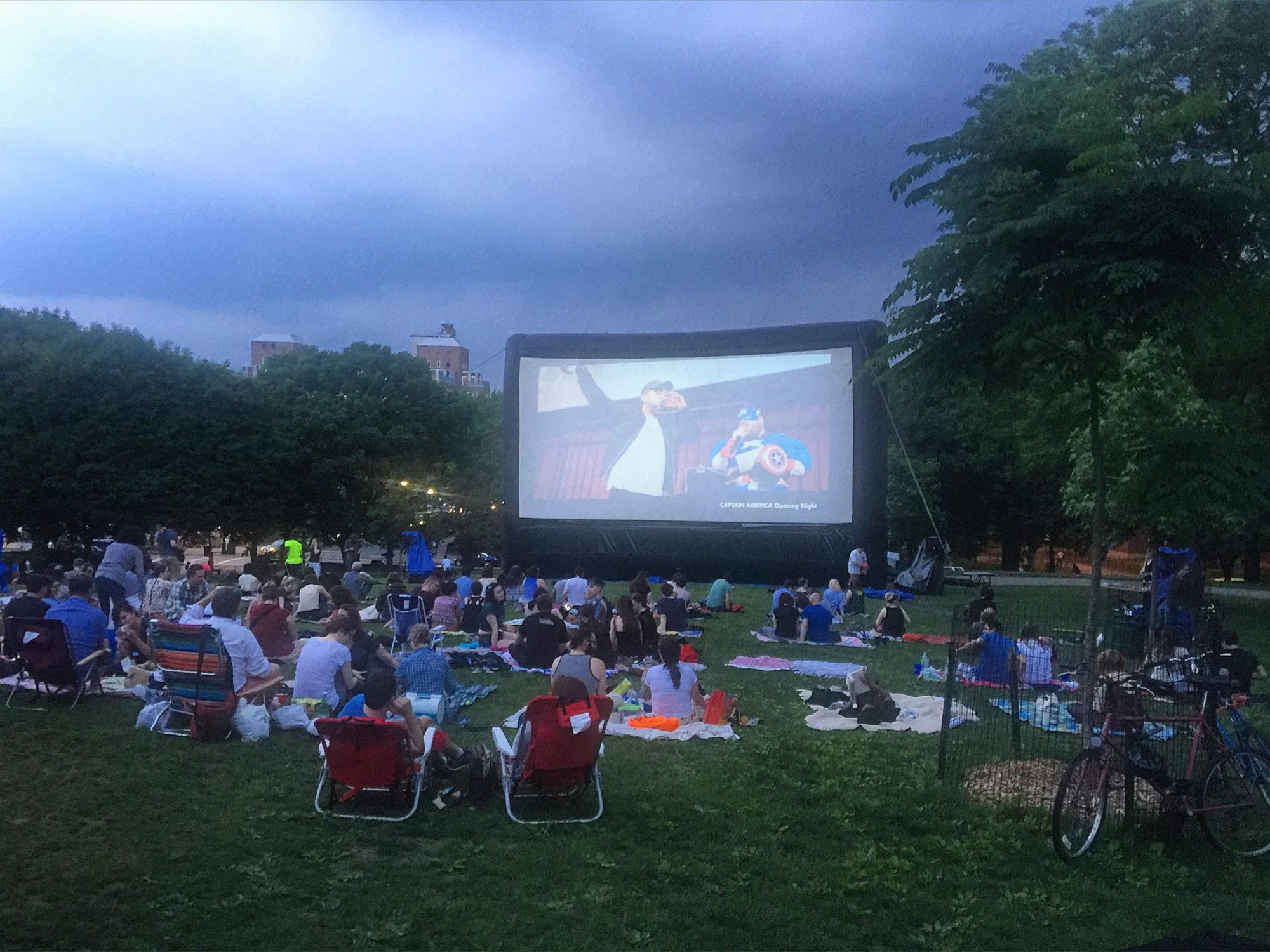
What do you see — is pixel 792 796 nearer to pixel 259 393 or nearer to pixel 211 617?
pixel 211 617

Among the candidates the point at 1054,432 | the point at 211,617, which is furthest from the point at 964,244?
the point at 211,617

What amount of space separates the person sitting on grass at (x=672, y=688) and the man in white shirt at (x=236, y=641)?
10.4ft

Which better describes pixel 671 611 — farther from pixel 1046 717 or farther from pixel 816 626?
pixel 1046 717

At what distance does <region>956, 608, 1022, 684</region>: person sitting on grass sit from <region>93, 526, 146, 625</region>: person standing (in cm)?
941

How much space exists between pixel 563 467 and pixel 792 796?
17.6m

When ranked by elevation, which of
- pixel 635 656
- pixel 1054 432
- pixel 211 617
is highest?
pixel 1054 432

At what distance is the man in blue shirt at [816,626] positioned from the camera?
15.1m

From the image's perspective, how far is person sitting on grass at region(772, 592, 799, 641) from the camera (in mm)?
15172

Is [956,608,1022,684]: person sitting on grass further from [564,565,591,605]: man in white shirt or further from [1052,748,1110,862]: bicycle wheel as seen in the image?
[564,565,591,605]: man in white shirt

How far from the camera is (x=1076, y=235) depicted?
6051mm

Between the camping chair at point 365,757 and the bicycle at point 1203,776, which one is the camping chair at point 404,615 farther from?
the bicycle at point 1203,776

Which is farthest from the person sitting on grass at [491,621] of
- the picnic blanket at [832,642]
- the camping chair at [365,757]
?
the camping chair at [365,757]

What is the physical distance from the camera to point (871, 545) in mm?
Answer: 22125

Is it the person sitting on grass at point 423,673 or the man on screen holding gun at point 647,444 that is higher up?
the man on screen holding gun at point 647,444
